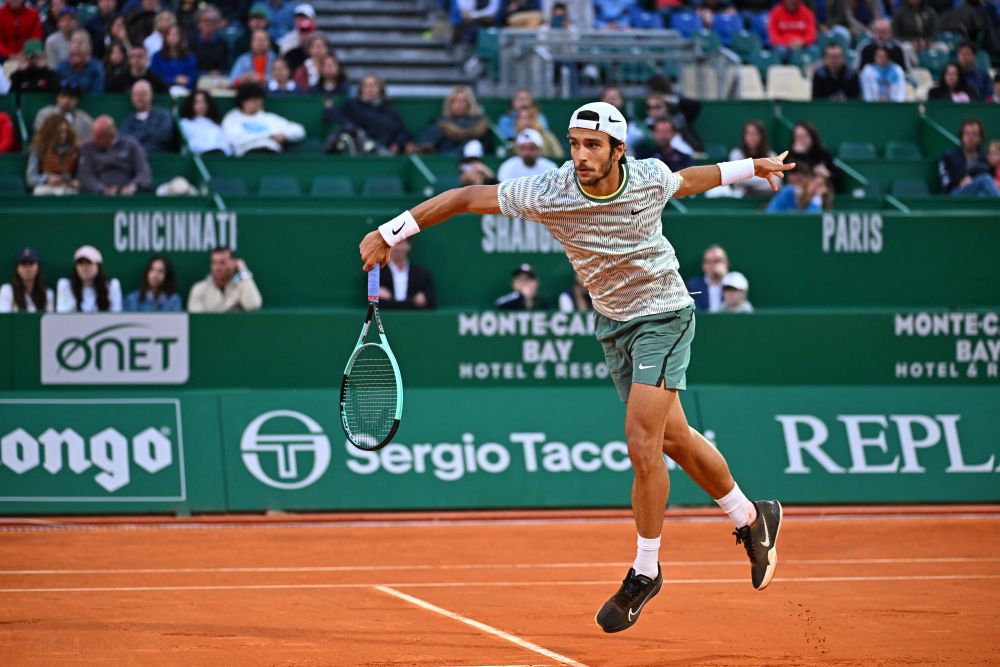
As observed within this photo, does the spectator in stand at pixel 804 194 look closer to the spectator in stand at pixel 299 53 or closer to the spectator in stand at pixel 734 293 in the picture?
the spectator in stand at pixel 734 293

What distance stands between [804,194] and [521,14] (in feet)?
22.3

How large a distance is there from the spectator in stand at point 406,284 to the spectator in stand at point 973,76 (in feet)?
27.6

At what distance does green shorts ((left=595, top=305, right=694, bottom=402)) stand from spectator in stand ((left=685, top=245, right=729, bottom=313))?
6662 millimetres

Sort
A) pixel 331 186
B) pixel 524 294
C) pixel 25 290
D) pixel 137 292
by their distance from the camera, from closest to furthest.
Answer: pixel 25 290
pixel 137 292
pixel 524 294
pixel 331 186

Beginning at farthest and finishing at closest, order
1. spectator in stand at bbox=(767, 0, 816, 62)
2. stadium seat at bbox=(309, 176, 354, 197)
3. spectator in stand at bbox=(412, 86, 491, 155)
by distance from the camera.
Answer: spectator in stand at bbox=(767, 0, 816, 62) → spectator in stand at bbox=(412, 86, 491, 155) → stadium seat at bbox=(309, 176, 354, 197)

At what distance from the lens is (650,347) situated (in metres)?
6.61

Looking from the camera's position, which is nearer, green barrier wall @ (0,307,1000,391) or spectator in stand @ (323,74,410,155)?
green barrier wall @ (0,307,1000,391)

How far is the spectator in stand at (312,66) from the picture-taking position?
→ 16938mm

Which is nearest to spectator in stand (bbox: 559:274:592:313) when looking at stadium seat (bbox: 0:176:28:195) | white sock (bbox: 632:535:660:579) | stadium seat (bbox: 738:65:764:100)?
stadium seat (bbox: 0:176:28:195)

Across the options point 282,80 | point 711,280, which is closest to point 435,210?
point 711,280

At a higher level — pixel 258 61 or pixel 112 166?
pixel 258 61

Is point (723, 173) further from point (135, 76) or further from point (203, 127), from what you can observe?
point (135, 76)

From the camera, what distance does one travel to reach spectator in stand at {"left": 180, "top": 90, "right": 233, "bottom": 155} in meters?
15.4

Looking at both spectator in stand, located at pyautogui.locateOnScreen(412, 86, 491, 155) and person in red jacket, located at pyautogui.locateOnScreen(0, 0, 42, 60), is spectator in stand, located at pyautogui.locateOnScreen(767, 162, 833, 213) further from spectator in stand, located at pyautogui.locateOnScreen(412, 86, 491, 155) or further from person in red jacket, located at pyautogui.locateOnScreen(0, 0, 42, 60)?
person in red jacket, located at pyautogui.locateOnScreen(0, 0, 42, 60)
